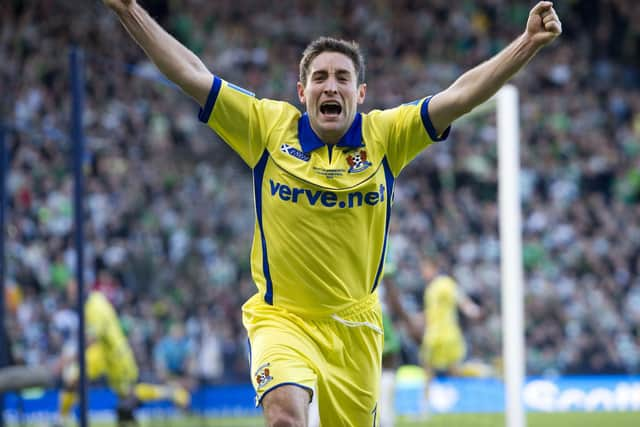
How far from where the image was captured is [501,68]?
473 centimetres

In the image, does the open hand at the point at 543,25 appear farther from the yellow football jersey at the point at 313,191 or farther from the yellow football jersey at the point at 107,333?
the yellow football jersey at the point at 107,333

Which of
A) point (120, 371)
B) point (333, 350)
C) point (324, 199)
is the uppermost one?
point (120, 371)

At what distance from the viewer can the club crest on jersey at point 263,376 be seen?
15.3ft

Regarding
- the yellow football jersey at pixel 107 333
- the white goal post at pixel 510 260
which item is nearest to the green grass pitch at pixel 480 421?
the yellow football jersey at pixel 107 333

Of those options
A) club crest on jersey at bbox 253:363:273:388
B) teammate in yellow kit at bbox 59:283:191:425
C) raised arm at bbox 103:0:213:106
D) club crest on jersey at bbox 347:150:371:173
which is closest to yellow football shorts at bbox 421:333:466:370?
teammate in yellow kit at bbox 59:283:191:425

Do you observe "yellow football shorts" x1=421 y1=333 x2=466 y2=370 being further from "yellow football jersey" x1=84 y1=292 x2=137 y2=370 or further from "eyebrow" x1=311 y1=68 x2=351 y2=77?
"eyebrow" x1=311 y1=68 x2=351 y2=77

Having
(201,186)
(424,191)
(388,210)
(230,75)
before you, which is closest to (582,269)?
(424,191)

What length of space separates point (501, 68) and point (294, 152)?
113 cm

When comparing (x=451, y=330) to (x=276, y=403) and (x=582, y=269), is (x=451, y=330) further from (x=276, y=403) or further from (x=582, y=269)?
(x=276, y=403)

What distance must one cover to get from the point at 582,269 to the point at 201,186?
1121 cm

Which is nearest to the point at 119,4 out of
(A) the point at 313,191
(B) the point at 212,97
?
(B) the point at 212,97

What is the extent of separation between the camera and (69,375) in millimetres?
14117

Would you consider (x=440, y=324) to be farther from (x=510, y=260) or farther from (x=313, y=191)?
(x=313, y=191)

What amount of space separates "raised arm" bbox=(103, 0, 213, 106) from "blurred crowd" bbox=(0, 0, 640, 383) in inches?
154
